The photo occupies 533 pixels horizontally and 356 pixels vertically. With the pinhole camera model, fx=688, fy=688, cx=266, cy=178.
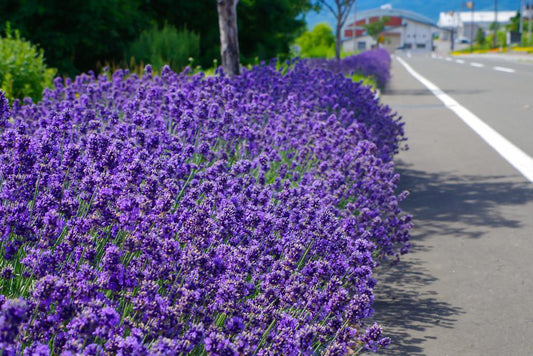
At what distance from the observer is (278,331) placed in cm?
283

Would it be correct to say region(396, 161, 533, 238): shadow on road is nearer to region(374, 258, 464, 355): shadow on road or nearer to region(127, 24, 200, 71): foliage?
region(374, 258, 464, 355): shadow on road

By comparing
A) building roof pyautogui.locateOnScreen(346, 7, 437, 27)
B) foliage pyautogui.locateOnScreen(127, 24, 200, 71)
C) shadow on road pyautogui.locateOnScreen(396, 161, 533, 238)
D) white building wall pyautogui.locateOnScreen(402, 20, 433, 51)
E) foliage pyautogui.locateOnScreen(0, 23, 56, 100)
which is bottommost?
shadow on road pyautogui.locateOnScreen(396, 161, 533, 238)

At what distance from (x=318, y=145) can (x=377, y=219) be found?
3.88ft

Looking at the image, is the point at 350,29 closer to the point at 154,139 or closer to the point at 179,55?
the point at 179,55

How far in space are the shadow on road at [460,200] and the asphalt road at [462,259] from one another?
0.03ft

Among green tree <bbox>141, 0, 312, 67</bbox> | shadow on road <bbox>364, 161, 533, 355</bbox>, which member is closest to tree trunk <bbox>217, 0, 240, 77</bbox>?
shadow on road <bbox>364, 161, 533, 355</bbox>

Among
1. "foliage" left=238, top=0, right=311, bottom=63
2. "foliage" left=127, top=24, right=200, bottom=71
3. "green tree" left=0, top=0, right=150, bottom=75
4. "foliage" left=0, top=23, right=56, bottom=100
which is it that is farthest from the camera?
"foliage" left=238, top=0, right=311, bottom=63

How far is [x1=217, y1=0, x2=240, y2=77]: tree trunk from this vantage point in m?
10.9

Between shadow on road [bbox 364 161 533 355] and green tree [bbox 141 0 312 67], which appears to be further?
green tree [bbox 141 0 312 67]

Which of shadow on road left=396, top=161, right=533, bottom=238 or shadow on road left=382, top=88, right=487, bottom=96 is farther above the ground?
shadow on road left=382, top=88, right=487, bottom=96

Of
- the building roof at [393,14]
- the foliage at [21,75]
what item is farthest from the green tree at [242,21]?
the building roof at [393,14]

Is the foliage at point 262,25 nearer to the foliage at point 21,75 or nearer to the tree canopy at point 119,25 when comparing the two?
the tree canopy at point 119,25

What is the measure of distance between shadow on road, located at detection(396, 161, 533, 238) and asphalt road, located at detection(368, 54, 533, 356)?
1 centimetres

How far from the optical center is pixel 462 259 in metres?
5.57
